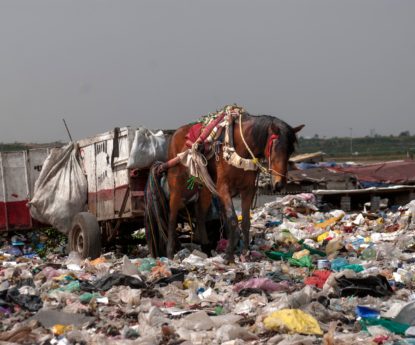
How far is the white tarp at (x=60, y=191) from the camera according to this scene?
10180 mm

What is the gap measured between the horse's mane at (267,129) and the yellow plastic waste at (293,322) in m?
3.02

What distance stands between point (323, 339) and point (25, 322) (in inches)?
87.2

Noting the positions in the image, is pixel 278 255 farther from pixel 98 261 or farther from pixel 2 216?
pixel 2 216

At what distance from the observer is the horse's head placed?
7.73 m

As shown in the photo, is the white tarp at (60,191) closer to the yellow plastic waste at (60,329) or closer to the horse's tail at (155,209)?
the horse's tail at (155,209)

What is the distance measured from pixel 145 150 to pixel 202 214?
3.97 feet

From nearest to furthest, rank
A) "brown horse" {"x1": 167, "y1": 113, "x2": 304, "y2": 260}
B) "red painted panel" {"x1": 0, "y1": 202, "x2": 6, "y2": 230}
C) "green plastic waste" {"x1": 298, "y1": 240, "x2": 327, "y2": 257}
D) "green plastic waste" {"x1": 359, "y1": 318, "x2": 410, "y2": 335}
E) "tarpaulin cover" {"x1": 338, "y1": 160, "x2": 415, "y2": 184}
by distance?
1. "green plastic waste" {"x1": 359, "y1": 318, "x2": 410, "y2": 335}
2. "brown horse" {"x1": 167, "y1": 113, "x2": 304, "y2": 260}
3. "green plastic waste" {"x1": 298, "y1": 240, "x2": 327, "y2": 257}
4. "red painted panel" {"x1": 0, "y1": 202, "x2": 6, "y2": 230}
5. "tarpaulin cover" {"x1": 338, "y1": 160, "x2": 415, "y2": 184}

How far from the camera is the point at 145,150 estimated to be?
29.6ft

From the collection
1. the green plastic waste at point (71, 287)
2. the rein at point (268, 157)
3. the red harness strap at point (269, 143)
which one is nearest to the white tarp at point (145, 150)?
the rein at point (268, 157)

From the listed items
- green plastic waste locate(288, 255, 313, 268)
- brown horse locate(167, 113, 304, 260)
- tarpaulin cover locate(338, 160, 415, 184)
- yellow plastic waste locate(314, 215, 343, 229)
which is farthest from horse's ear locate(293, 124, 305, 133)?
tarpaulin cover locate(338, 160, 415, 184)

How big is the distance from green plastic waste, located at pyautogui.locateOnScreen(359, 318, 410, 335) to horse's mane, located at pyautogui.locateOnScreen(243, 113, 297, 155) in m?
2.92

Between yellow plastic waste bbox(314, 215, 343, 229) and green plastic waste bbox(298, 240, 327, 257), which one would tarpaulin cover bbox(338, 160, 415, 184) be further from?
green plastic waste bbox(298, 240, 327, 257)

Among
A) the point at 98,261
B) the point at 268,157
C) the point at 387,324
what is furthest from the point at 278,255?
the point at 387,324

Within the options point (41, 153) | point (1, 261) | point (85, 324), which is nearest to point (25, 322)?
point (85, 324)
